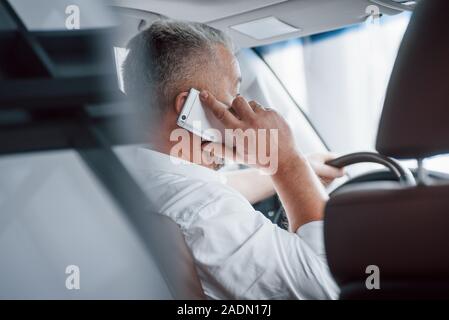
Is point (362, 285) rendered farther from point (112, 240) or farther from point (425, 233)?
point (112, 240)

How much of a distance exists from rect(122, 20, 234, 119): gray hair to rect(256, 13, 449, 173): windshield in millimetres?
199

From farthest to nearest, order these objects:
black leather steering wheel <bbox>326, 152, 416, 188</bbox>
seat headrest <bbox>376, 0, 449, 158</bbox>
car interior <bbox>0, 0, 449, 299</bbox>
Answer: car interior <bbox>0, 0, 449, 299</bbox>, black leather steering wheel <bbox>326, 152, 416, 188</bbox>, seat headrest <bbox>376, 0, 449, 158</bbox>

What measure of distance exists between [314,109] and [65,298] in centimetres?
75

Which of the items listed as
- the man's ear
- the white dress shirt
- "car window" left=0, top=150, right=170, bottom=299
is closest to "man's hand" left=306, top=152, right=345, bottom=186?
the white dress shirt

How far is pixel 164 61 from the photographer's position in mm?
1352

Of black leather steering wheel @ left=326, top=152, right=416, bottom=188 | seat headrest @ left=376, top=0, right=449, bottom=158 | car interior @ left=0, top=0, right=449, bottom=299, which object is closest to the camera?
seat headrest @ left=376, top=0, right=449, bottom=158

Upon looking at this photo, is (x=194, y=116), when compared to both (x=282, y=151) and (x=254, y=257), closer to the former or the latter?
(x=282, y=151)

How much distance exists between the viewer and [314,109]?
1.51m

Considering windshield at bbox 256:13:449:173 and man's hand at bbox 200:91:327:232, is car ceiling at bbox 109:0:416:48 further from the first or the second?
man's hand at bbox 200:91:327:232

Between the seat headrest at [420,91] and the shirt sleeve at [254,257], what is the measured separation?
25cm

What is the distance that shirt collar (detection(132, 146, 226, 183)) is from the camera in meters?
1.35

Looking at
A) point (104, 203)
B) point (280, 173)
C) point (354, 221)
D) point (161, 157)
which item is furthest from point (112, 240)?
point (354, 221)

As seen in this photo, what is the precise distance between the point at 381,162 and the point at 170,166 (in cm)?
46

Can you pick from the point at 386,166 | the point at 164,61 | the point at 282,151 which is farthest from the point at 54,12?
the point at 386,166
